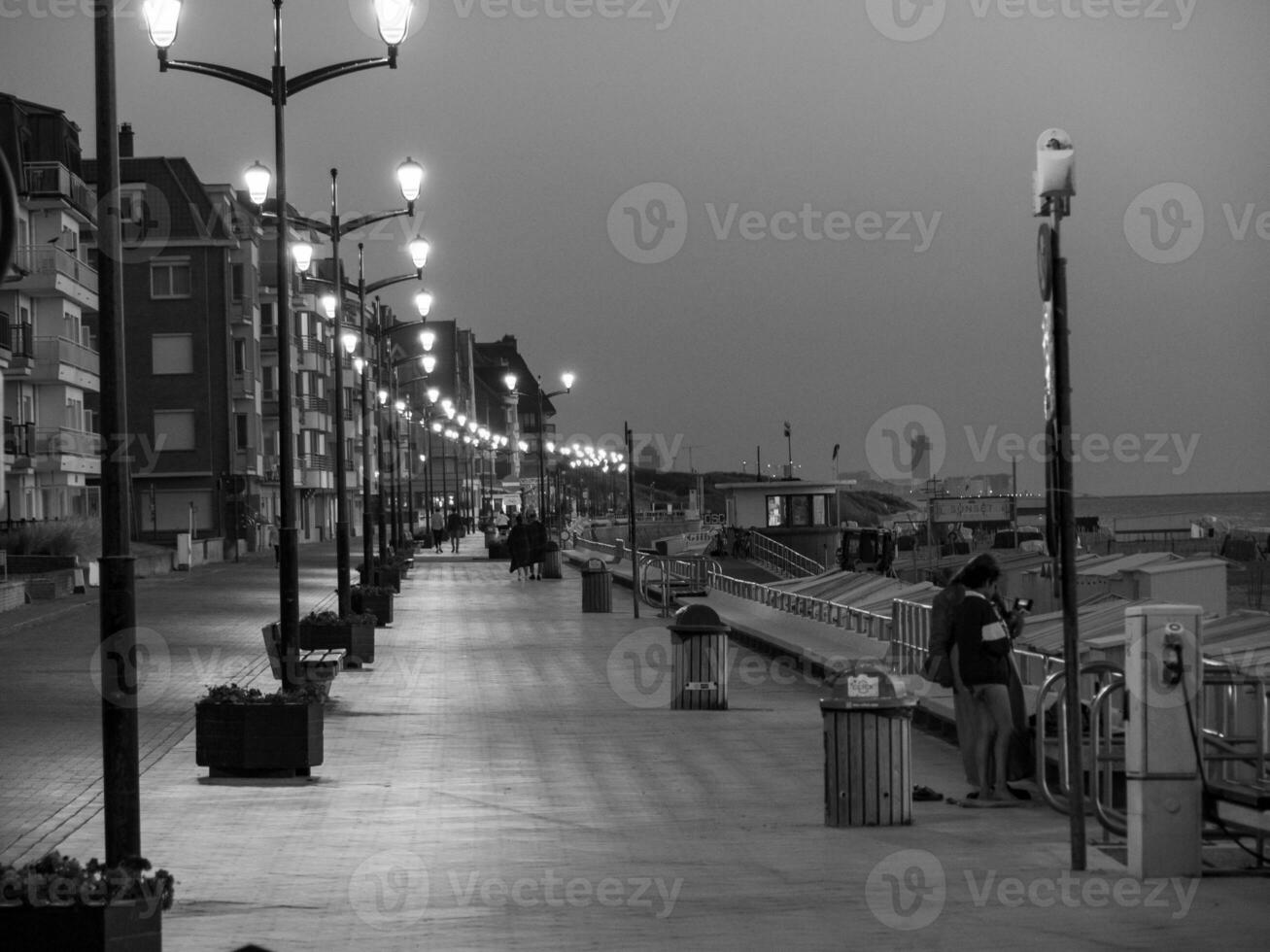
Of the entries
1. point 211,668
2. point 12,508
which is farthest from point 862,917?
point 12,508

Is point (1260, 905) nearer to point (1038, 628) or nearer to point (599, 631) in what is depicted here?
point (1038, 628)

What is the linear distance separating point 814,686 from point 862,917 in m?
12.9

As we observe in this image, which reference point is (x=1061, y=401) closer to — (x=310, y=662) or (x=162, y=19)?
(x=162, y=19)

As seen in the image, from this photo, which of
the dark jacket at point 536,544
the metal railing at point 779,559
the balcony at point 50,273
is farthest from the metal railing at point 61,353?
the metal railing at point 779,559

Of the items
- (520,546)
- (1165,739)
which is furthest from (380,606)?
(1165,739)

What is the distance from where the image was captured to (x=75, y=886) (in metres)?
5.82

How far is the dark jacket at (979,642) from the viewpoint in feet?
38.9

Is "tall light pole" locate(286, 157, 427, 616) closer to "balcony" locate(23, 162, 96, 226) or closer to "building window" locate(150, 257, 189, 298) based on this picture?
"balcony" locate(23, 162, 96, 226)

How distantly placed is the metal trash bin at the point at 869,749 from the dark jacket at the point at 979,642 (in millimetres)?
1256

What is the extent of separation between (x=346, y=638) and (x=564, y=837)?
11.8 m

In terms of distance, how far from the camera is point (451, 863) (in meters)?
9.66

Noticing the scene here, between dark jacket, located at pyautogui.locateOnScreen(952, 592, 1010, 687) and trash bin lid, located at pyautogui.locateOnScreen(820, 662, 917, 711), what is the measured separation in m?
1.21

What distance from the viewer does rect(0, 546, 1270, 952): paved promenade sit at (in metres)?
7.82

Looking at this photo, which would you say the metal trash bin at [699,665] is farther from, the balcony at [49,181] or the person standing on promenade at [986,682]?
the balcony at [49,181]
